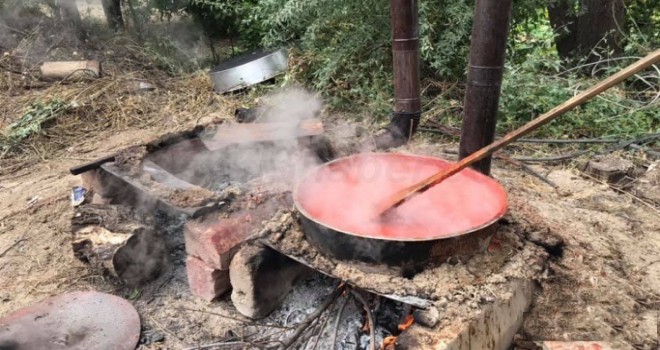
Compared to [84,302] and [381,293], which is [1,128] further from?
[381,293]

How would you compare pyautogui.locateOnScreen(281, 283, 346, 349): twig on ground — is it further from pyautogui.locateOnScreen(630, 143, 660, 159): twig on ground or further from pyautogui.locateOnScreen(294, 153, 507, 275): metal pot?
pyautogui.locateOnScreen(630, 143, 660, 159): twig on ground

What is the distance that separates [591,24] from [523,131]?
5.29 metres

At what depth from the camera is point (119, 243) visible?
2951 mm

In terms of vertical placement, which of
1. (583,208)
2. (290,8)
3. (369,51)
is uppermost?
(290,8)

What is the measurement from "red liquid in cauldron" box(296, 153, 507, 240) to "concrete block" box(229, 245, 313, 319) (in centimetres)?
41

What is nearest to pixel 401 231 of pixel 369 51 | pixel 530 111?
pixel 530 111

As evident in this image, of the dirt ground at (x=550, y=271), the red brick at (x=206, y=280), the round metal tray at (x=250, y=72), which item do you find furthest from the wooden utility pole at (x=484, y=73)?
the round metal tray at (x=250, y=72)

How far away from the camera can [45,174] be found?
5047 millimetres

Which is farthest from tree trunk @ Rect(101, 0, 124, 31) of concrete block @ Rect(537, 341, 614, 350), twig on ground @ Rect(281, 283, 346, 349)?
concrete block @ Rect(537, 341, 614, 350)

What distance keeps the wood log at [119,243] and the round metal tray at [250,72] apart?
404 centimetres

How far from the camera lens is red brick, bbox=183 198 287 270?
8.69 ft

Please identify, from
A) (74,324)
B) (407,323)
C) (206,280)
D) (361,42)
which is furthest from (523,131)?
(361,42)

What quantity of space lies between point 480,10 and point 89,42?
8.10 metres

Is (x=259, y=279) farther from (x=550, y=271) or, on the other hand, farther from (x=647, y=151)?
(x=647, y=151)
